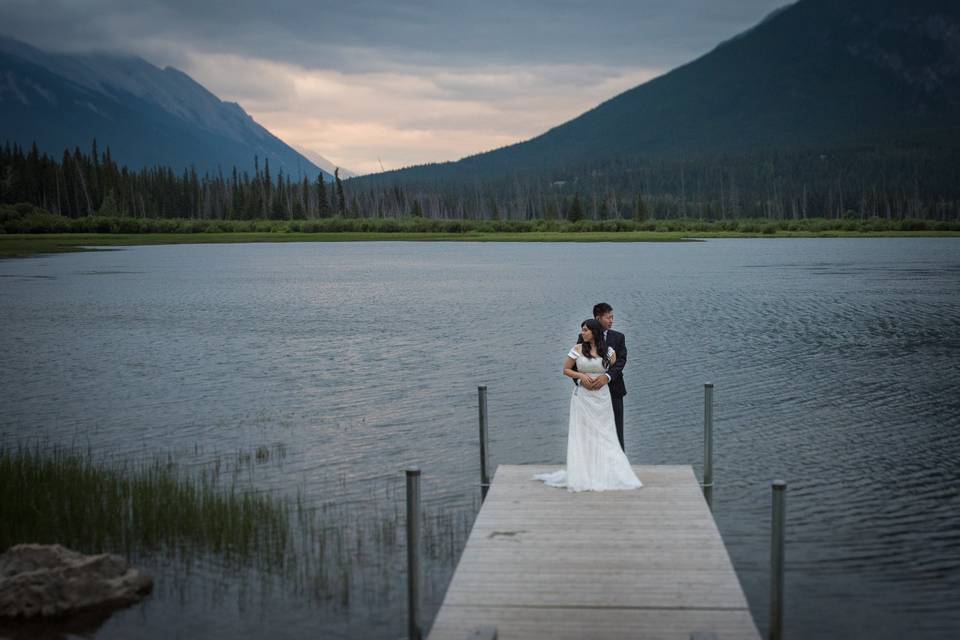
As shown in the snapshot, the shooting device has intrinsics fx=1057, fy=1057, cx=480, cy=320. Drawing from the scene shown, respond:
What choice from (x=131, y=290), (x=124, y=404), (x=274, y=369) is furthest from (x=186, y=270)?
(x=124, y=404)

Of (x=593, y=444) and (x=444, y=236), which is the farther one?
(x=444, y=236)

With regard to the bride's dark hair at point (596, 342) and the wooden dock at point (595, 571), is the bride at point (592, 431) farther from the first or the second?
the wooden dock at point (595, 571)

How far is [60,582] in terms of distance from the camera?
438 inches

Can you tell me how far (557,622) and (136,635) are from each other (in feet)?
14.6

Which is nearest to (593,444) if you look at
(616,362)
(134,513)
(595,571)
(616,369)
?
(616,369)

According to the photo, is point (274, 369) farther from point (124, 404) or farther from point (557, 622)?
point (557, 622)

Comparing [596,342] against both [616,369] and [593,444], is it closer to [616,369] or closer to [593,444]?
[616,369]

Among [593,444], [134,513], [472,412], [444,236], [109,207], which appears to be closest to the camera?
[593,444]

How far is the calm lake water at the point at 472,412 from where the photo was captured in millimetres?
11961

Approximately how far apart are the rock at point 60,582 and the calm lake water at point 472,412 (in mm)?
323

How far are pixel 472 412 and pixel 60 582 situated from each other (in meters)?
13.0

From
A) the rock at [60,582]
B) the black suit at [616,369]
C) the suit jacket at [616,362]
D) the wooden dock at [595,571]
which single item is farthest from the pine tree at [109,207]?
the wooden dock at [595,571]

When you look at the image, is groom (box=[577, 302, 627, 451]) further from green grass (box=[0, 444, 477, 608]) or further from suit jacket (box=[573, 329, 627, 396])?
green grass (box=[0, 444, 477, 608])

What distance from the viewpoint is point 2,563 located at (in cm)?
1131
